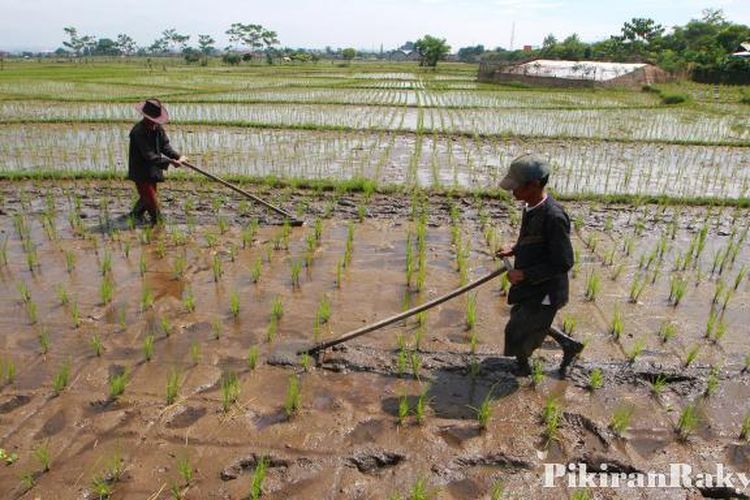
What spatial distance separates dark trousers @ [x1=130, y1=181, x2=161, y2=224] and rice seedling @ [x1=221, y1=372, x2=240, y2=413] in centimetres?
315

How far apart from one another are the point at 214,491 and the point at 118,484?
1.37 feet

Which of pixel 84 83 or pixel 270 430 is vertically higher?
pixel 84 83

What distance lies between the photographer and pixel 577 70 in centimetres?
2552

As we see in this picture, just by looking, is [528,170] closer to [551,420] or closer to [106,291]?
[551,420]

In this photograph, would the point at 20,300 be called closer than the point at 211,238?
Yes

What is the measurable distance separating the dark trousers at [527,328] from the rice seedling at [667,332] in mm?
934

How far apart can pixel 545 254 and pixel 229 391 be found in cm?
186

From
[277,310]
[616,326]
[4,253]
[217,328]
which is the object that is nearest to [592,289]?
[616,326]

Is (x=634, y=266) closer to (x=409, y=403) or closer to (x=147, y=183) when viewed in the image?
(x=409, y=403)

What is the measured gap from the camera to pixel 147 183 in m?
5.50

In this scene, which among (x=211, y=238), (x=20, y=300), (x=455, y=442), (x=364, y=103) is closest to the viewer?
(x=455, y=442)

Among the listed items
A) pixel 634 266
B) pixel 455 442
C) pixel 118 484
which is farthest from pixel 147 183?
pixel 634 266

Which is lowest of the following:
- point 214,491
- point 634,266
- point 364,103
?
point 214,491

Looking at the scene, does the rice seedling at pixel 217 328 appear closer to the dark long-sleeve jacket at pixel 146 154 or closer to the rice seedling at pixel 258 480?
the rice seedling at pixel 258 480
